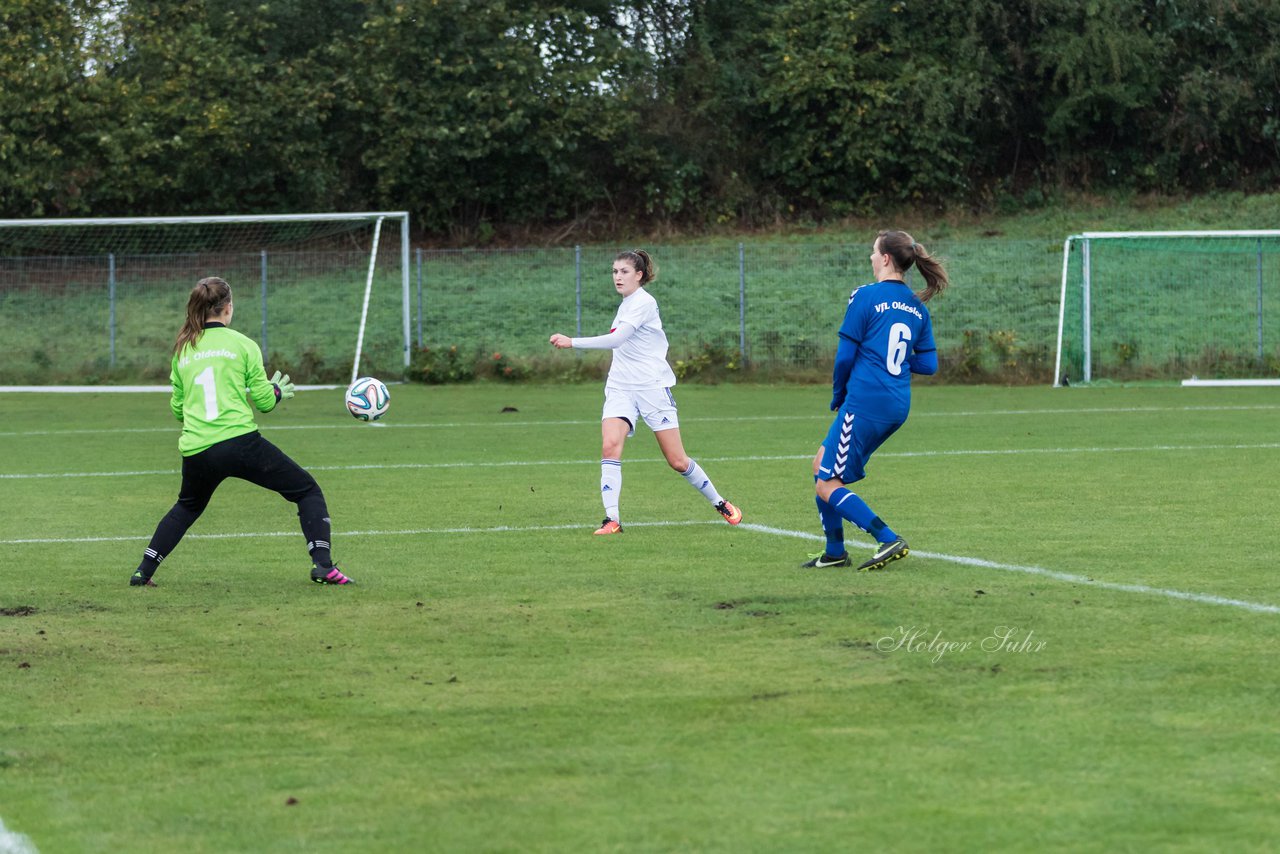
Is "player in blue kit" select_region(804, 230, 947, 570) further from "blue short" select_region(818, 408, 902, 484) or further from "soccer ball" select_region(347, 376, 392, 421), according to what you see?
"soccer ball" select_region(347, 376, 392, 421)

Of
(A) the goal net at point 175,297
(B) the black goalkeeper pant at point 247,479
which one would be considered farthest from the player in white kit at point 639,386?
(A) the goal net at point 175,297

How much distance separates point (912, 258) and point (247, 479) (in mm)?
3388

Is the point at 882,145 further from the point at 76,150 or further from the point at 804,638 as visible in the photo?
the point at 804,638

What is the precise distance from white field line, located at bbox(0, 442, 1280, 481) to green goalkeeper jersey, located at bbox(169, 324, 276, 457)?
5929 mm

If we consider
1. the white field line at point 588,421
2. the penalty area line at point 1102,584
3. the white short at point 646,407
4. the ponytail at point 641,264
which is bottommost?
the white field line at point 588,421

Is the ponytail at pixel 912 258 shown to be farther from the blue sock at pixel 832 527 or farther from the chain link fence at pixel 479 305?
the chain link fence at pixel 479 305

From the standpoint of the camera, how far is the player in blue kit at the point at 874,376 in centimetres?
815

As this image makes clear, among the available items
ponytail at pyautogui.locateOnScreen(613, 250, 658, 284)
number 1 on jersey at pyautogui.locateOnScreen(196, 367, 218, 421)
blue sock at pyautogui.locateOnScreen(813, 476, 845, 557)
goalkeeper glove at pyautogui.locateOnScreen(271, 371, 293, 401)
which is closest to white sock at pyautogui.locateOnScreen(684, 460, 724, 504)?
ponytail at pyautogui.locateOnScreen(613, 250, 658, 284)

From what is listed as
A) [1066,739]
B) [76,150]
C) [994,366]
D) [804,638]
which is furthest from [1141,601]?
[76,150]

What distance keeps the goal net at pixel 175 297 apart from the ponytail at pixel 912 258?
61.3 feet

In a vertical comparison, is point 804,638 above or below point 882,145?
below

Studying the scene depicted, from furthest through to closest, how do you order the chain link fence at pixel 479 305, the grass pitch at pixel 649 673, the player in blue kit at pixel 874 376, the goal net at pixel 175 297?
1. the goal net at pixel 175 297
2. the chain link fence at pixel 479 305
3. the player in blue kit at pixel 874 376
4. the grass pitch at pixel 649 673

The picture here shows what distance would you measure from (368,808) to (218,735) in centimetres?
99

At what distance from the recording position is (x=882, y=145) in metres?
37.3
